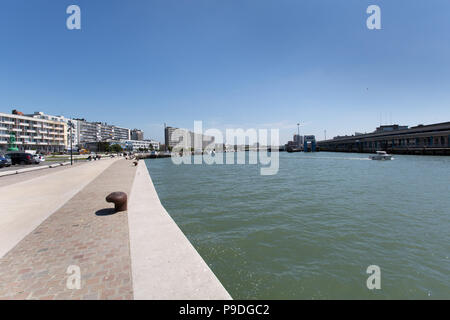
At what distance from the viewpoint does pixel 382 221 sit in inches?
359

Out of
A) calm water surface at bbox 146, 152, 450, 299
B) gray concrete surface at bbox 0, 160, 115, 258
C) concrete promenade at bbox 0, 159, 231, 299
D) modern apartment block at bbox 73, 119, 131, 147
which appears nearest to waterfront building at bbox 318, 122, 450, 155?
calm water surface at bbox 146, 152, 450, 299

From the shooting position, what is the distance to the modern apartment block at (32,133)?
287 ft

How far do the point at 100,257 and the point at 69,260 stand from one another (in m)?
0.69

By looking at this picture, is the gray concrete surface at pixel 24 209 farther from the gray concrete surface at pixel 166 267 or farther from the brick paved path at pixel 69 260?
the gray concrete surface at pixel 166 267

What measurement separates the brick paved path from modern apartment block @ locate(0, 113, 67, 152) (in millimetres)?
119004

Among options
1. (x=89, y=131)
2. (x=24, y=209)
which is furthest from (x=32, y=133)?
(x=24, y=209)

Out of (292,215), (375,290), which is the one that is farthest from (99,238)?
(292,215)

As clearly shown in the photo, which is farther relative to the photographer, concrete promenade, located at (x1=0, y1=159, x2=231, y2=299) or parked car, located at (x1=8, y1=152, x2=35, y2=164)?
parked car, located at (x1=8, y1=152, x2=35, y2=164)

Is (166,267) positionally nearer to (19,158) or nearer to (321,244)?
(321,244)

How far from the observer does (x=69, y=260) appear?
15.9 feet

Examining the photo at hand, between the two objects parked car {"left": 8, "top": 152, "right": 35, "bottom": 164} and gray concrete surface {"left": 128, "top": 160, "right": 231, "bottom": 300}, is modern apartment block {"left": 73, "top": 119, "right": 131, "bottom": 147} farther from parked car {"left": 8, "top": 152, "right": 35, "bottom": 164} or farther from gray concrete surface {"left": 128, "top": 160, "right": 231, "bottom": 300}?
gray concrete surface {"left": 128, "top": 160, "right": 231, "bottom": 300}

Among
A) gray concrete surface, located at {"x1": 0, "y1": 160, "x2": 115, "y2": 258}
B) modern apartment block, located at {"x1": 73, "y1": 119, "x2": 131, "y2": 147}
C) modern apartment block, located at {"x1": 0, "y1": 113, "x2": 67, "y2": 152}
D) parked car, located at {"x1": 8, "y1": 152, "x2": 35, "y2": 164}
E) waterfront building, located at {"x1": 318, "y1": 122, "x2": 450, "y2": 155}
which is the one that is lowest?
gray concrete surface, located at {"x1": 0, "y1": 160, "x2": 115, "y2": 258}

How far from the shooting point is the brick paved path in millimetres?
3727
